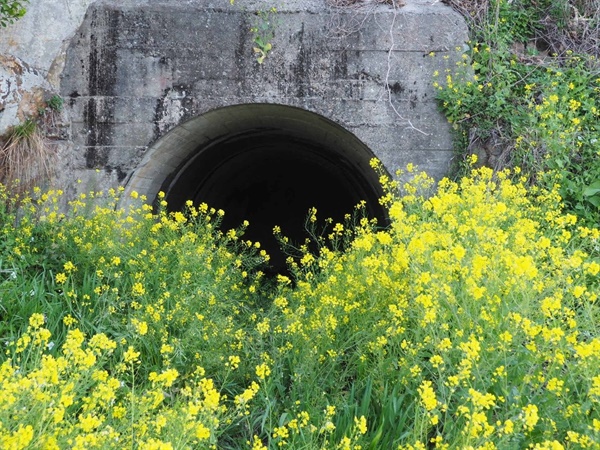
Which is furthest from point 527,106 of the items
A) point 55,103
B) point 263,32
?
point 55,103

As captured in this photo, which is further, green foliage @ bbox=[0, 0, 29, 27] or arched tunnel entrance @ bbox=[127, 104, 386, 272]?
arched tunnel entrance @ bbox=[127, 104, 386, 272]

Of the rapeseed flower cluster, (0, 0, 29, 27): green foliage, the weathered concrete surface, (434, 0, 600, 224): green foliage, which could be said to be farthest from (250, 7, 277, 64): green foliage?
(0, 0, 29, 27): green foliage

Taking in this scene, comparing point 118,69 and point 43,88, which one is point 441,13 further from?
point 43,88

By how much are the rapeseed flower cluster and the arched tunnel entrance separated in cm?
89

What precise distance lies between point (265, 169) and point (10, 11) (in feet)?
15.1

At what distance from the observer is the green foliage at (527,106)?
4.74 m

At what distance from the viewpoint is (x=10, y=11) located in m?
4.80

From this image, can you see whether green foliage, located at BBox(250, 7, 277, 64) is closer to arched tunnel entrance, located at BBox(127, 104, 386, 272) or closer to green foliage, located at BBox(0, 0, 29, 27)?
arched tunnel entrance, located at BBox(127, 104, 386, 272)

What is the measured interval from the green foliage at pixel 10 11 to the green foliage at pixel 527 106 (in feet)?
11.2

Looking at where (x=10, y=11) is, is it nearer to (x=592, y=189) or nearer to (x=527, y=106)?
(x=527, y=106)

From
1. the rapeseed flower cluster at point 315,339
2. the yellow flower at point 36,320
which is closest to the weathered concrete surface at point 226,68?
the rapeseed flower cluster at point 315,339

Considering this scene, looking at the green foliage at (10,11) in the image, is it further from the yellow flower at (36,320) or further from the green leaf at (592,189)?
the green leaf at (592,189)

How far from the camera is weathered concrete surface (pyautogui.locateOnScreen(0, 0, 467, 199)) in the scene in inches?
199

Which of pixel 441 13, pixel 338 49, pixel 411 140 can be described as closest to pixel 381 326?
pixel 411 140
